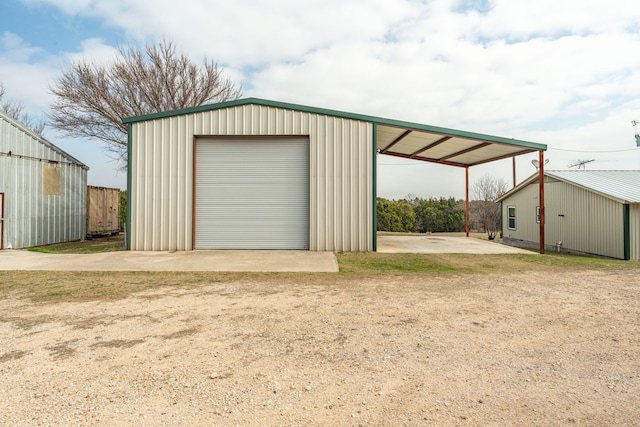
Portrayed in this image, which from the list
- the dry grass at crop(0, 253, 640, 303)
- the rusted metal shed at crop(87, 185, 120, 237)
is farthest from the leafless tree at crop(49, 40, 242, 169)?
the dry grass at crop(0, 253, 640, 303)

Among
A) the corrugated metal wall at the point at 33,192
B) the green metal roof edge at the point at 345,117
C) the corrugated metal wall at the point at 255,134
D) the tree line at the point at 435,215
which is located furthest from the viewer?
the tree line at the point at 435,215

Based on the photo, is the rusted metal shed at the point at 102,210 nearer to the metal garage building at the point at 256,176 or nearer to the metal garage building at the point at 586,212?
the metal garage building at the point at 256,176

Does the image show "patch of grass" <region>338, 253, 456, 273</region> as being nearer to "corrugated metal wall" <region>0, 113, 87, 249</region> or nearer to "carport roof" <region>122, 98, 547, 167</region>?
"carport roof" <region>122, 98, 547, 167</region>

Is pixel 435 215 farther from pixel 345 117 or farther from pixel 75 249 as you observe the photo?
pixel 75 249

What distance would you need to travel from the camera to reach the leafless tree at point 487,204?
96.6ft

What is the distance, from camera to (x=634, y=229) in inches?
476

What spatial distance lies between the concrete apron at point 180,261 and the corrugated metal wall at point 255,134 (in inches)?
32.5

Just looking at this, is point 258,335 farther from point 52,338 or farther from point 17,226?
point 17,226

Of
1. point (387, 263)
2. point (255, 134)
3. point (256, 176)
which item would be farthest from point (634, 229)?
point (255, 134)

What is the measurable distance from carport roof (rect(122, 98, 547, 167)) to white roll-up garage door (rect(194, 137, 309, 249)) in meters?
1.11

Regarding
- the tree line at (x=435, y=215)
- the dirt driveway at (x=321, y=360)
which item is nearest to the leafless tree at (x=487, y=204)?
the tree line at (x=435, y=215)

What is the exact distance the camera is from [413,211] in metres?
29.9

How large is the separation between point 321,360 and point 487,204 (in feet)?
99.5

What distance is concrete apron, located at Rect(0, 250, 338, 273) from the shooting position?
8.30 meters
